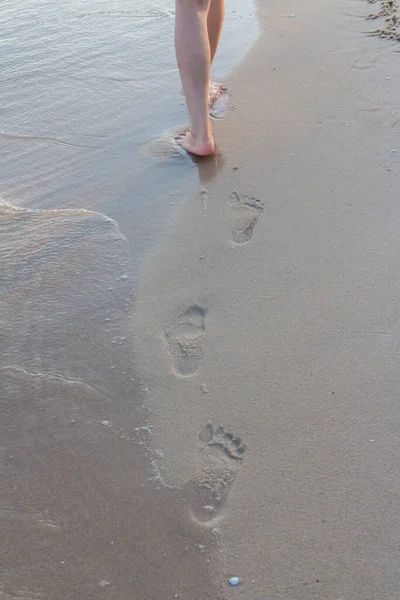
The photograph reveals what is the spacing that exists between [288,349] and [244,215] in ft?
2.21

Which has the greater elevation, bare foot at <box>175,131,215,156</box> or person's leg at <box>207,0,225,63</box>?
person's leg at <box>207,0,225,63</box>

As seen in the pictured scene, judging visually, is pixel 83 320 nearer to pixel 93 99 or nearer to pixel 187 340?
pixel 187 340

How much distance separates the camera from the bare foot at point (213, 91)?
2.88 m

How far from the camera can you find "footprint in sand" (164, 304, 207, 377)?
1555mm

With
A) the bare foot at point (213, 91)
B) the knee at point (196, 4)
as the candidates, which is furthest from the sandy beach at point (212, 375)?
the knee at point (196, 4)

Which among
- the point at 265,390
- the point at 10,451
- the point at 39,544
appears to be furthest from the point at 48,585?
the point at 265,390

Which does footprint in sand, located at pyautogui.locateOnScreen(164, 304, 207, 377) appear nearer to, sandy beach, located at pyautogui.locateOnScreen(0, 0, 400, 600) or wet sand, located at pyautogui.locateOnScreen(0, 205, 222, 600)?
sandy beach, located at pyautogui.locateOnScreen(0, 0, 400, 600)

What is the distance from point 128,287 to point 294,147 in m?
1.01

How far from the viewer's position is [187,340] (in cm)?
162

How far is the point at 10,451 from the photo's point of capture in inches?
53.7

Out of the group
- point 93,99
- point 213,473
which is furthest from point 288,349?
point 93,99

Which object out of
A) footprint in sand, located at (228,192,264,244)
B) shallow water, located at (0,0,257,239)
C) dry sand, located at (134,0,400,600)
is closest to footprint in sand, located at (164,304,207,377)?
dry sand, located at (134,0,400,600)

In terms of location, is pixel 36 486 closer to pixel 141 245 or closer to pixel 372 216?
pixel 141 245

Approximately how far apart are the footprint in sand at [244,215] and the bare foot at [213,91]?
2.91 ft
